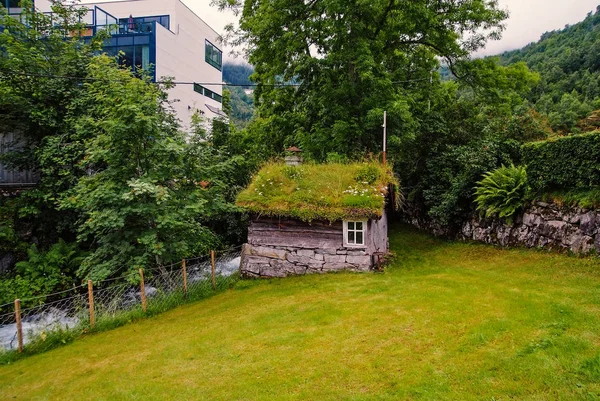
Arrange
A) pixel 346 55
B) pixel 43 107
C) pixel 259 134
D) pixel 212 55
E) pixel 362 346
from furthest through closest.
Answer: pixel 212 55, pixel 259 134, pixel 346 55, pixel 43 107, pixel 362 346

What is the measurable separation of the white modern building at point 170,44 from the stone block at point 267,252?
12442mm

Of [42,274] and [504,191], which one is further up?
[504,191]

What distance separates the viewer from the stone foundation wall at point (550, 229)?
9.66m

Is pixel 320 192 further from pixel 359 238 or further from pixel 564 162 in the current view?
pixel 564 162

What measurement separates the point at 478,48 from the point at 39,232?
21.4 meters

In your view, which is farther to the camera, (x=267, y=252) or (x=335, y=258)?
(x=267, y=252)

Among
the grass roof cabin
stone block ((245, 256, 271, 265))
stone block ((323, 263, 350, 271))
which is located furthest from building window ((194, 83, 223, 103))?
stone block ((323, 263, 350, 271))

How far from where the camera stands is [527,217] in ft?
37.9

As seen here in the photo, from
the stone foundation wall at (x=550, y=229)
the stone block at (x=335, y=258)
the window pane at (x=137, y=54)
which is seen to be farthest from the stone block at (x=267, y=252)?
the window pane at (x=137, y=54)

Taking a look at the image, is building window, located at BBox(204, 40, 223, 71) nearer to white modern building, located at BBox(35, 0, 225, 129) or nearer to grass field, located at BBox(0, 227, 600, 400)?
white modern building, located at BBox(35, 0, 225, 129)

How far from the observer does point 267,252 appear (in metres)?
11.2

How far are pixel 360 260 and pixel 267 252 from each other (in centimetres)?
299

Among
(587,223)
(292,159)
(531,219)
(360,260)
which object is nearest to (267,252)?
(360,260)

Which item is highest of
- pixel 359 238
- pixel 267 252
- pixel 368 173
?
pixel 368 173
